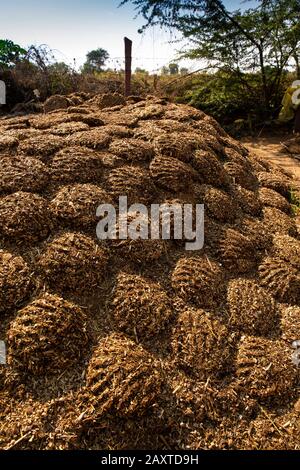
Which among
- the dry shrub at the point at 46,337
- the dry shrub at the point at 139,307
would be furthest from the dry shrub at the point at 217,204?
the dry shrub at the point at 46,337

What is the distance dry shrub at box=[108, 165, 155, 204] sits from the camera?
2.42m

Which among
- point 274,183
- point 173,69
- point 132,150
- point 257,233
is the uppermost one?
point 173,69

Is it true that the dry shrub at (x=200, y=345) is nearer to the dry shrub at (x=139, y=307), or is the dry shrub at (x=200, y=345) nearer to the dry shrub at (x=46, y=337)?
the dry shrub at (x=139, y=307)

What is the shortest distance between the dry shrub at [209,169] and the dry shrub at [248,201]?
0.13 metres

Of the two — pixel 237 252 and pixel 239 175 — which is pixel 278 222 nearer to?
pixel 239 175

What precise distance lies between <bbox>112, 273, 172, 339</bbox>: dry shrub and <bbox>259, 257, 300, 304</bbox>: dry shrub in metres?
0.75

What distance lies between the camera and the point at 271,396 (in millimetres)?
1763

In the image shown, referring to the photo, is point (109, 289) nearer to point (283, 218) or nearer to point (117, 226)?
point (117, 226)

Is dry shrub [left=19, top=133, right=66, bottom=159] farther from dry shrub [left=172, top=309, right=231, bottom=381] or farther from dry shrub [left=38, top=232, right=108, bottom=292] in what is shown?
dry shrub [left=172, top=309, right=231, bottom=381]

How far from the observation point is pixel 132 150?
8.91ft

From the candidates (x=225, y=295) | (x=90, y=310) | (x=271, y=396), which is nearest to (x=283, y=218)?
(x=225, y=295)

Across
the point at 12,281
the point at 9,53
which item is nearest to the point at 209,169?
the point at 12,281

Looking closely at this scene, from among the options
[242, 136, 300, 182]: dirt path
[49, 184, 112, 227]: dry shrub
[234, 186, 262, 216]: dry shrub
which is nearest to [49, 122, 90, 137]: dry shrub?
[49, 184, 112, 227]: dry shrub

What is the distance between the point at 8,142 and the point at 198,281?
1.68m
